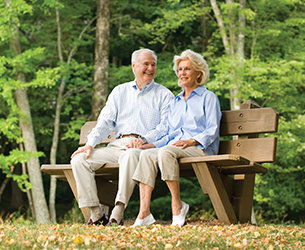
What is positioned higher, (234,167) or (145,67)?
(145,67)

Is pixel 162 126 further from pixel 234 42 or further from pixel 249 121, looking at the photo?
pixel 234 42

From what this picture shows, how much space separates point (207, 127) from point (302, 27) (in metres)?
9.28

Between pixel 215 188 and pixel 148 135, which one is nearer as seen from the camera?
pixel 215 188

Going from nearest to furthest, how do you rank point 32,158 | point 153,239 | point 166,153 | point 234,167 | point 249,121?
point 153,239, point 166,153, point 234,167, point 249,121, point 32,158

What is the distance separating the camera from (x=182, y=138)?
4258 millimetres

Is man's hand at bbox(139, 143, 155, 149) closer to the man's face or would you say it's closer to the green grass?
the man's face

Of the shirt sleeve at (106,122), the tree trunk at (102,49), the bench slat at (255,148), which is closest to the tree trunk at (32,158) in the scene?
the tree trunk at (102,49)

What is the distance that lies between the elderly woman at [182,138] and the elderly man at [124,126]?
151mm

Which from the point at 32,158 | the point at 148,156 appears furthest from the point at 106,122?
the point at 32,158

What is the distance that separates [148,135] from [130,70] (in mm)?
7562

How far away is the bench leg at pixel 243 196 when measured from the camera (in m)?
4.29

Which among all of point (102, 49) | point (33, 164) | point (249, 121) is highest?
point (102, 49)

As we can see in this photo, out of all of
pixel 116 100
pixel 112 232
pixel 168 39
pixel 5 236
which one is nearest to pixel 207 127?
pixel 116 100

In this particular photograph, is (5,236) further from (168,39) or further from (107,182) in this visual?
(168,39)
